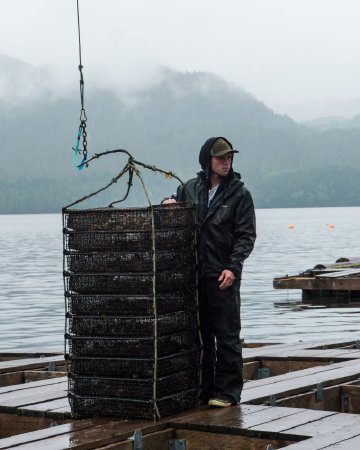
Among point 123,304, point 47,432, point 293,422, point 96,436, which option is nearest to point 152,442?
point 96,436

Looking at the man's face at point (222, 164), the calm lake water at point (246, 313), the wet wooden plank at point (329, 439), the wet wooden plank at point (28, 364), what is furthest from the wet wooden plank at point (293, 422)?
the calm lake water at point (246, 313)

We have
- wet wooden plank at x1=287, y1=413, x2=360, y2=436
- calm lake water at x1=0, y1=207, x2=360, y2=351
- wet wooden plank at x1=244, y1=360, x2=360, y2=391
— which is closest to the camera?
wet wooden plank at x1=287, y1=413, x2=360, y2=436

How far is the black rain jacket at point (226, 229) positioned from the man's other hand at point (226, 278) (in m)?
0.04

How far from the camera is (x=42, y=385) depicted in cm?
917

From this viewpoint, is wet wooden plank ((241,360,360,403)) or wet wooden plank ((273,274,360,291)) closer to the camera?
wet wooden plank ((241,360,360,403))

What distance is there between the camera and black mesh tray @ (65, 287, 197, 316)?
24.8ft

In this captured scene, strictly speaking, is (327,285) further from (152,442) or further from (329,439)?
(329,439)

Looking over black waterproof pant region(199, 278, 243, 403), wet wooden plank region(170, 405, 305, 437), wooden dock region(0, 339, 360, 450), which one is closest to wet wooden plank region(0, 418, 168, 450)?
wooden dock region(0, 339, 360, 450)

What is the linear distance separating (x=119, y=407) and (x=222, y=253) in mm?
1359

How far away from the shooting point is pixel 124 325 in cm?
759

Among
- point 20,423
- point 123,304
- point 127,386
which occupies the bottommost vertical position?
point 20,423

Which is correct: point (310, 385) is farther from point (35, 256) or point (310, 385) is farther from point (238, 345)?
point (35, 256)

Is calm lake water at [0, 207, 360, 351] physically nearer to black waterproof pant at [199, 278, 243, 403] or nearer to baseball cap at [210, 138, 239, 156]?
black waterproof pant at [199, 278, 243, 403]

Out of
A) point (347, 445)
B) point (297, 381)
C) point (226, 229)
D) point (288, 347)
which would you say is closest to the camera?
point (347, 445)
